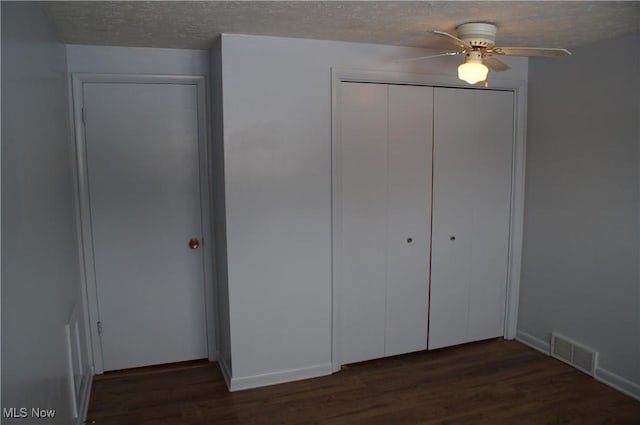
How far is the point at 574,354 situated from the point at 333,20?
9.00ft

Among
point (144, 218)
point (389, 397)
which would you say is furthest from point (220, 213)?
point (389, 397)

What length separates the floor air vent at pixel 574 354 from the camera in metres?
3.10

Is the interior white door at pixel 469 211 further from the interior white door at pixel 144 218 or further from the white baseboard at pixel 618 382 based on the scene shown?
the interior white door at pixel 144 218

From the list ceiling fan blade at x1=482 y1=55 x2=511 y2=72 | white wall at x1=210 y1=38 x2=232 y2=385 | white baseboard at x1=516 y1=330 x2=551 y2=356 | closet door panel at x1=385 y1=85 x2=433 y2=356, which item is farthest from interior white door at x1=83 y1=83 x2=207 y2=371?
white baseboard at x1=516 y1=330 x2=551 y2=356

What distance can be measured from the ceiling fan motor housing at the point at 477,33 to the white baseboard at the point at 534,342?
227 centimetres

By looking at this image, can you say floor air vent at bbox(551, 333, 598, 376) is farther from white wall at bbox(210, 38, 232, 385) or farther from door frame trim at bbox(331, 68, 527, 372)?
white wall at bbox(210, 38, 232, 385)

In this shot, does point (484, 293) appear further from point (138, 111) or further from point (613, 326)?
point (138, 111)

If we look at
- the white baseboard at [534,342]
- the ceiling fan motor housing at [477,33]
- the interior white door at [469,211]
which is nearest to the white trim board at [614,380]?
the white baseboard at [534,342]

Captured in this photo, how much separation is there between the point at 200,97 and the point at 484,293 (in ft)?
8.42

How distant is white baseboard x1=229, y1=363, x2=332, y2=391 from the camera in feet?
9.70

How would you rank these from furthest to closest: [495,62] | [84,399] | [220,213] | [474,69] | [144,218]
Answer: [144,218], [220,213], [84,399], [495,62], [474,69]

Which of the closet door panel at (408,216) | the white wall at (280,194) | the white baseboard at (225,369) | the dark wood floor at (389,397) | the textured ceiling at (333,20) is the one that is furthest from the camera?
the closet door panel at (408,216)

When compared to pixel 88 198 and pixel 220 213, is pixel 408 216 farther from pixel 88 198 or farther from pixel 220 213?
pixel 88 198

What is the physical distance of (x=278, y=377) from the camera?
3.04 metres
